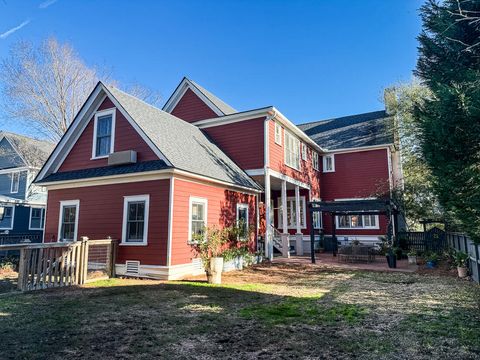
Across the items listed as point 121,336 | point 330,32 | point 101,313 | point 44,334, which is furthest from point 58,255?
point 330,32

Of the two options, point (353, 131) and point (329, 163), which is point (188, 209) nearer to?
point (329, 163)

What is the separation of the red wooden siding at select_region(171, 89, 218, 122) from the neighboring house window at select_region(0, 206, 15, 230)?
555 inches

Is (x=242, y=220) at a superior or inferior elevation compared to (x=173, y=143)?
inferior

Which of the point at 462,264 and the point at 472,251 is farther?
the point at 462,264

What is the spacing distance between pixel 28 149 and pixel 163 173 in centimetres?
2213

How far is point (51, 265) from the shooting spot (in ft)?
28.4

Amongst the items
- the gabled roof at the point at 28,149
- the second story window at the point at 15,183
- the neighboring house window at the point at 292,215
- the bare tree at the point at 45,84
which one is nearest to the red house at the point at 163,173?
the neighboring house window at the point at 292,215

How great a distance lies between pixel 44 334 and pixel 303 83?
2247 cm

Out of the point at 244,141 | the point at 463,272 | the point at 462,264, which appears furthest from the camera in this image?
the point at 244,141

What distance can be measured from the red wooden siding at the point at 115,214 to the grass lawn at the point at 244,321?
4.82 ft

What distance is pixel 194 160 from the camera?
12.1 meters

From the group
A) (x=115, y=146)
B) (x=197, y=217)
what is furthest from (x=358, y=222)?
(x=115, y=146)

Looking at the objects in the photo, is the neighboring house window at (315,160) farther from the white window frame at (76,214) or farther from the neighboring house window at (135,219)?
the white window frame at (76,214)

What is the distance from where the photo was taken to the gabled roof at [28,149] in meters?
25.5
